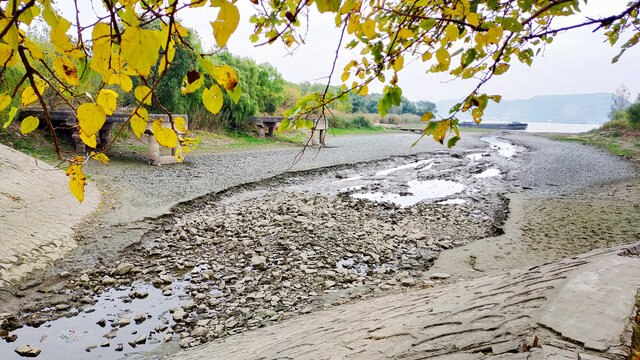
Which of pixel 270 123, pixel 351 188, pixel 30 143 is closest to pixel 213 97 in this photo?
pixel 351 188

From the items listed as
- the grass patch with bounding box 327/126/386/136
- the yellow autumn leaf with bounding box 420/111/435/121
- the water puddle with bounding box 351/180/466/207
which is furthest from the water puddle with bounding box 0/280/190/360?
the grass patch with bounding box 327/126/386/136

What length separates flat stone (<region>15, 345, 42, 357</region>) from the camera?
2648 mm

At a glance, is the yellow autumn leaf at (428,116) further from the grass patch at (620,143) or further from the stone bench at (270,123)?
the grass patch at (620,143)

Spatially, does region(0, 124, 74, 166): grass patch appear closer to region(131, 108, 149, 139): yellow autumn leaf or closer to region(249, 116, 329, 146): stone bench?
region(249, 116, 329, 146): stone bench

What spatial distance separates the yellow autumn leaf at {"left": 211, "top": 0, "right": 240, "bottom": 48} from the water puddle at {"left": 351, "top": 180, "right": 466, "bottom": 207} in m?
6.94

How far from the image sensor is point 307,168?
10344mm

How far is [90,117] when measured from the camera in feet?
2.31

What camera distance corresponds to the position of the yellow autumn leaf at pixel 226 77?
824 millimetres

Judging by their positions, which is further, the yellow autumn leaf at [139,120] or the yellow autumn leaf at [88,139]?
the yellow autumn leaf at [139,120]

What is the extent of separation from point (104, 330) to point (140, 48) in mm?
3153

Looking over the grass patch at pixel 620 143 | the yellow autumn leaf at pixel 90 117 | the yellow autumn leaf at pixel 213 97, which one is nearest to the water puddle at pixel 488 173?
the grass patch at pixel 620 143

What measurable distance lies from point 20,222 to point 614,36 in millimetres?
6063

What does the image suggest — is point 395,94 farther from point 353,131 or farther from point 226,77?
point 353,131

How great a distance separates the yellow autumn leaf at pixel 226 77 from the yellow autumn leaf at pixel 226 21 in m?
0.20
